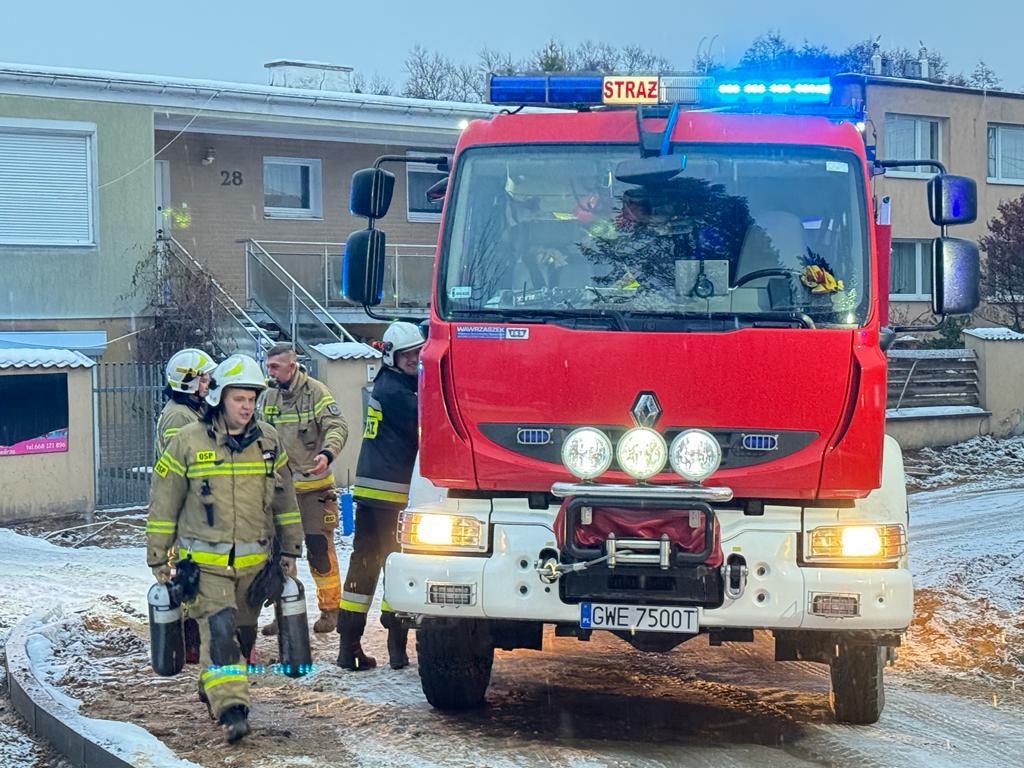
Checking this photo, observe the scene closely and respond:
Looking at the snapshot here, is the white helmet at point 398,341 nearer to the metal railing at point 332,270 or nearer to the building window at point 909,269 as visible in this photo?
the metal railing at point 332,270

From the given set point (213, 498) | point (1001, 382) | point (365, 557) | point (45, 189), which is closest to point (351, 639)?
point (365, 557)

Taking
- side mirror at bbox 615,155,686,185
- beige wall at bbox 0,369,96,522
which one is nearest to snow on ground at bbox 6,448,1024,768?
side mirror at bbox 615,155,686,185

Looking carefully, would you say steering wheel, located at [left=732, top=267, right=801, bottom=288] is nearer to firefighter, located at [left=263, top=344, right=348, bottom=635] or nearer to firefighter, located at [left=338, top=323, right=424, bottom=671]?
firefighter, located at [left=338, top=323, right=424, bottom=671]

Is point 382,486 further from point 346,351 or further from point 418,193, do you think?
point 418,193

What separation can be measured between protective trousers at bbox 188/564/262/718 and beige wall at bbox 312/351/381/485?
8.82 meters

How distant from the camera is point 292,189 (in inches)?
904

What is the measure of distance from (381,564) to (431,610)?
1.88 metres

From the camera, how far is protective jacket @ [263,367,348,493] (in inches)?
351

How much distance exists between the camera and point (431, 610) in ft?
20.6

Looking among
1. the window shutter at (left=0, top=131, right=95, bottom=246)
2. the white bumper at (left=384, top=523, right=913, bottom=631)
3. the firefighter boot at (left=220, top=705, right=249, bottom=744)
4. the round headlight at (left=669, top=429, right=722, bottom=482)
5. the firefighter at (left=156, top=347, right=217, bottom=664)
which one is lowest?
the firefighter boot at (left=220, top=705, right=249, bottom=744)

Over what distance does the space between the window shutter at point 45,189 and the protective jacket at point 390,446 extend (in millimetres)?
12557

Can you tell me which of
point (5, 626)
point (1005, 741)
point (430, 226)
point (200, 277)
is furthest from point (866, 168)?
point (430, 226)

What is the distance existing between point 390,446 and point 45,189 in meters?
12.8

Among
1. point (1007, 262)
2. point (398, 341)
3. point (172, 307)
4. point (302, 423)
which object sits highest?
point (1007, 262)
